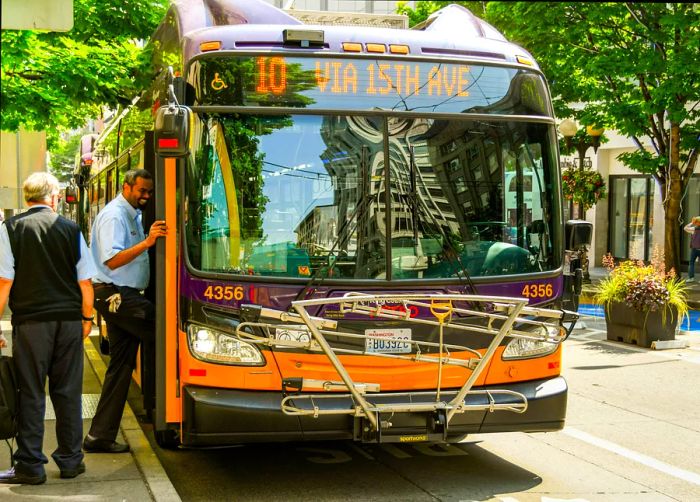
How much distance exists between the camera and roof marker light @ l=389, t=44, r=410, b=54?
6.58m

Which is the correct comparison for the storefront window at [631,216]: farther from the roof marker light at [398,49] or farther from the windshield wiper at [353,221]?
the windshield wiper at [353,221]

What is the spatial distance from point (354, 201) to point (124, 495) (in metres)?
2.28

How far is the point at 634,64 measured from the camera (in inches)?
781

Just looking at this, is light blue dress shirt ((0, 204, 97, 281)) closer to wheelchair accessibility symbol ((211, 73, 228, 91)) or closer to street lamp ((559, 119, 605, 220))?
wheelchair accessibility symbol ((211, 73, 228, 91))

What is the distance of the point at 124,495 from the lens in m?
6.04

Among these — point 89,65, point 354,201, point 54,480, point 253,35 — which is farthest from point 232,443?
point 89,65

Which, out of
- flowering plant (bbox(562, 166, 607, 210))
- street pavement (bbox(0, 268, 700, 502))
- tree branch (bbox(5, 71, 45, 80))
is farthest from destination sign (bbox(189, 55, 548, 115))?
flowering plant (bbox(562, 166, 607, 210))

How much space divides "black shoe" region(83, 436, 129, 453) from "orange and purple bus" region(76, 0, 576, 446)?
78cm

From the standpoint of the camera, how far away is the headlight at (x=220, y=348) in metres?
6.09

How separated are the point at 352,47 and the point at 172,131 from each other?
137 cm

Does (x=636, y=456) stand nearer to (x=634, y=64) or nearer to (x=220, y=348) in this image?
(x=220, y=348)

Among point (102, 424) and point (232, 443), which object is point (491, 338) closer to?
point (232, 443)

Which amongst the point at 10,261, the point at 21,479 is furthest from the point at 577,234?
the point at 21,479

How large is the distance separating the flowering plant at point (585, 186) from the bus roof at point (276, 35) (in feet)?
61.1
